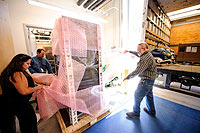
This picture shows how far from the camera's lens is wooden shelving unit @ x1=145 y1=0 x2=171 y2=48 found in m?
1.96

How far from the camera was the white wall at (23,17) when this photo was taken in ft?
6.57

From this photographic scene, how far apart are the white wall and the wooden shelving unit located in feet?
8.82

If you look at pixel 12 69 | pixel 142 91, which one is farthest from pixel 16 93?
pixel 142 91

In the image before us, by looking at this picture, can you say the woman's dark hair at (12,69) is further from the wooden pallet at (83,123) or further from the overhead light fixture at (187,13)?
the overhead light fixture at (187,13)

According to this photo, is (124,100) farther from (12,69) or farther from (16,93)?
(12,69)

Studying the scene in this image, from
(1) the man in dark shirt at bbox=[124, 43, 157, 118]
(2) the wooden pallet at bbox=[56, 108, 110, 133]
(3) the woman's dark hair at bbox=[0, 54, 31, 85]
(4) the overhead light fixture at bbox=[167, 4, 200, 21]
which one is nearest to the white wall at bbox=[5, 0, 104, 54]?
(3) the woman's dark hair at bbox=[0, 54, 31, 85]

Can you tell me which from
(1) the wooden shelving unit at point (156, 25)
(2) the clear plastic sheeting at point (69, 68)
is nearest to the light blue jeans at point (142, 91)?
(2) the clear plastic sheeting at point (69, 68)

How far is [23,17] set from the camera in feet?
6.94

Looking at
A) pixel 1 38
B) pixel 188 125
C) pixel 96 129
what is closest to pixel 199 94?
pixel 188 125

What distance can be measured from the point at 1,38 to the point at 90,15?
3102mm

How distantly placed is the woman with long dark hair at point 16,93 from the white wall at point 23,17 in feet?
6.24

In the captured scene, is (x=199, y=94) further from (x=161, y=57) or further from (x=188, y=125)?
(x=161, y=57)

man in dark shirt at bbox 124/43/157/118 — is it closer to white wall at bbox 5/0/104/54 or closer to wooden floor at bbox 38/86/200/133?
wooden floor at bbox 38/86/200/133

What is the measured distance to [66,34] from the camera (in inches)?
35.4
